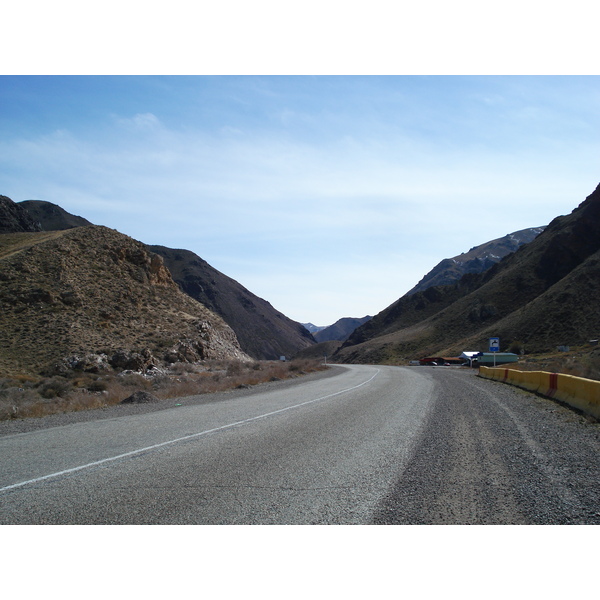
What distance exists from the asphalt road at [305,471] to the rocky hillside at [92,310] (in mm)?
21865

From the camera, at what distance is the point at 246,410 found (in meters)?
12.5

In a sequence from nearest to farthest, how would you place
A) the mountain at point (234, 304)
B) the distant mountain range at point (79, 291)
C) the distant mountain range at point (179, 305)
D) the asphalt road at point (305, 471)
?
the asphalt road at point (305, 471)
the distant mountain range at point (79, 291)
the distant mountain range at point (179, 305)
the mountain at point (234, 304)

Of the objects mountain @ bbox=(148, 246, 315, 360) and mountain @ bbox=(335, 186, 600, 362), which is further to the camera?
mountain @ bbox=(148, 246, 315, 360)

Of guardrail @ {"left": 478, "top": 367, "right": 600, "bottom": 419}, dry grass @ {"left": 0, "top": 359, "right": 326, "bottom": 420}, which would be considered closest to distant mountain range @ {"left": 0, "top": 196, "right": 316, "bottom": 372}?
dry grass @ {"left": 0, "top": 359, "right": 326, "bottom": 420}

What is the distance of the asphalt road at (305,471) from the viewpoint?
449 centimetres

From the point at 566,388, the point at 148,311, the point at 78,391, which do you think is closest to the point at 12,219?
the point at 148,311

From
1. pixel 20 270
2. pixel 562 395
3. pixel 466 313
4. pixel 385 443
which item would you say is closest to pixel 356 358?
pixel 466 313

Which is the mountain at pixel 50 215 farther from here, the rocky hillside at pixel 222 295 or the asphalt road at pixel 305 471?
the asphalt road at pixel 305 471

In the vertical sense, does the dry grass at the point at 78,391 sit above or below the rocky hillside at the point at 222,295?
below

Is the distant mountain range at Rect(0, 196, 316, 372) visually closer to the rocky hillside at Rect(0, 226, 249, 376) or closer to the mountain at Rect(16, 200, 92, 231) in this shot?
the rocky hillside at Rect(0, 226, 249, 376)

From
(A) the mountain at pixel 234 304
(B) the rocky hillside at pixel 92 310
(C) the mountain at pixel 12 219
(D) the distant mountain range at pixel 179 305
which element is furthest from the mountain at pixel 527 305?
(C) the mountain at pixel 12 219

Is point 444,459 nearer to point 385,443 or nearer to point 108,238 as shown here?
point 385,443

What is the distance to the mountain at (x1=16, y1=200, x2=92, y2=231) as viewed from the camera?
10738 cm

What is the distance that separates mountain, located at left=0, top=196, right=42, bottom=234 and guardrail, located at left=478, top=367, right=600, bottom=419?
67882 mm
